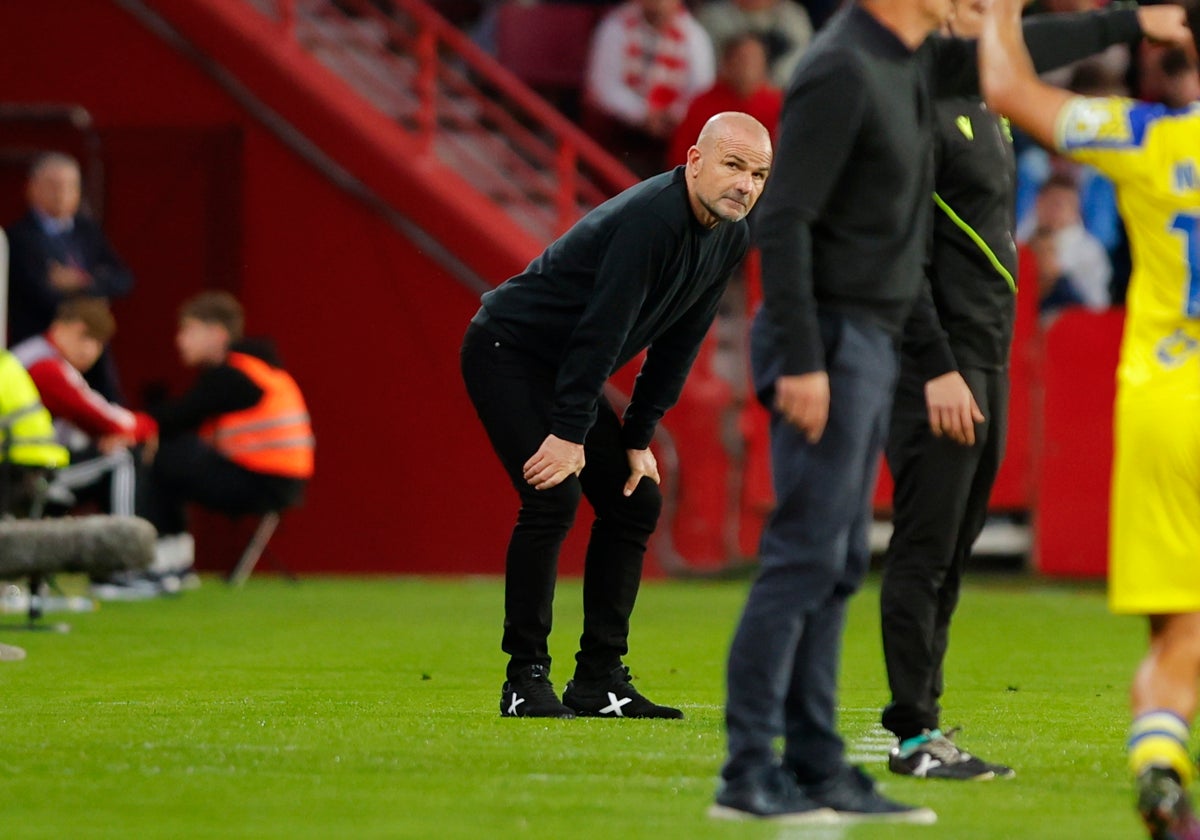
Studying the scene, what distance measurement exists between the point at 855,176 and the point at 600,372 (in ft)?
6.22

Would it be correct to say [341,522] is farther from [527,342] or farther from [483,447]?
[527,342]

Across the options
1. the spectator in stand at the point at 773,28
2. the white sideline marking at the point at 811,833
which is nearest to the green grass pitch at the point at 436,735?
the white sideline marking at the point at 811,833

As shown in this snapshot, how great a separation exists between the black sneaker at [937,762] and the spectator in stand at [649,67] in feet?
35.0

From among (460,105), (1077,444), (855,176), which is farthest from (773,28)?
(855,176)

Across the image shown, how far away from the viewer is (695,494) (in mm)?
14766

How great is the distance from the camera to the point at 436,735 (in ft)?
20.6

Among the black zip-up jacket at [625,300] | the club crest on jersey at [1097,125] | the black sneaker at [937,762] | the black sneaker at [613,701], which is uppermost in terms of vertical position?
the club crest on jersey at [1097,125]

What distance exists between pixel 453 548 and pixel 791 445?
10.5 m

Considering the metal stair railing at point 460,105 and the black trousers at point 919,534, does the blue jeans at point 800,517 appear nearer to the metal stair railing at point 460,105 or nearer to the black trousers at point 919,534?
the black trousers at point 919,534

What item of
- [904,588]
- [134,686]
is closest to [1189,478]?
[904,588]

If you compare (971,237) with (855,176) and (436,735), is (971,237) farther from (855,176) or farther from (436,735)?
(436,735)

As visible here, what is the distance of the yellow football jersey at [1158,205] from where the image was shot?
453 cm

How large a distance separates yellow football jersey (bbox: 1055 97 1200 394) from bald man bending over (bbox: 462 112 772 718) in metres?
1.94

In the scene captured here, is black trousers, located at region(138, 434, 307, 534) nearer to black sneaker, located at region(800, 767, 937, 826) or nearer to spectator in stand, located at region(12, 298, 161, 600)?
spectator in stand, located at region(12, 298, 161, 600)
